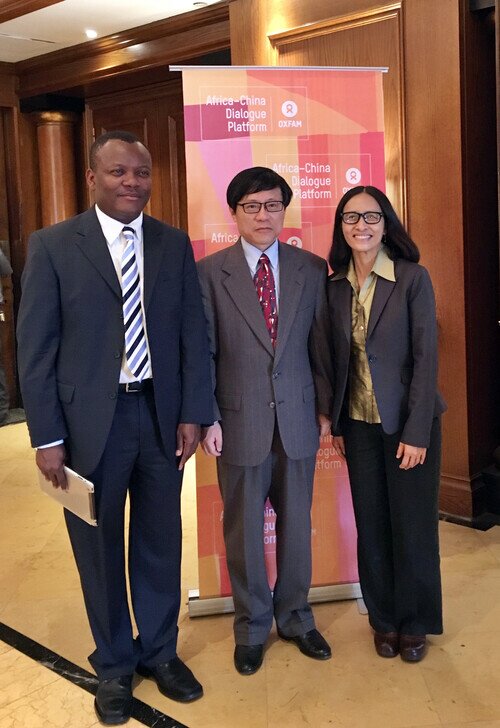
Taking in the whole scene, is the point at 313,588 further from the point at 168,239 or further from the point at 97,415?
the point at 168,239

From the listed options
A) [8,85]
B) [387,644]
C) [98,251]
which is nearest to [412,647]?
[387,644]

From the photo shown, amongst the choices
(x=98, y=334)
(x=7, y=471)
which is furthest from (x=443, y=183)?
(x=7, y=471)

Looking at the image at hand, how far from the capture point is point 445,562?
331 cm

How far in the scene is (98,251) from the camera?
214cm

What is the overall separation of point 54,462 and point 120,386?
0.91ft

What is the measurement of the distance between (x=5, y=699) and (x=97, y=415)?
1006 mm

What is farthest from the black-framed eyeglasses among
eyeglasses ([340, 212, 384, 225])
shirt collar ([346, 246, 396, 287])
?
shirt collar ([346, 246, 396, 287])

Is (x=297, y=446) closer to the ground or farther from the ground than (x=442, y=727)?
farther from the ground

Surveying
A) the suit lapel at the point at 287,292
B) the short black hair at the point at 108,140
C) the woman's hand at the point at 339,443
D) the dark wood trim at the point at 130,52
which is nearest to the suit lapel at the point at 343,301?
the suit lapel at the point at 287,292

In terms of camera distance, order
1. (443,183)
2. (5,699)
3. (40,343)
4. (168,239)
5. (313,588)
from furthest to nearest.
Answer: (443,183) < (313,588) < (5,699) < (168,239) < (40,343)

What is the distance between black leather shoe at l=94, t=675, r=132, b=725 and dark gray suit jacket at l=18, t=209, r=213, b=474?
68cm

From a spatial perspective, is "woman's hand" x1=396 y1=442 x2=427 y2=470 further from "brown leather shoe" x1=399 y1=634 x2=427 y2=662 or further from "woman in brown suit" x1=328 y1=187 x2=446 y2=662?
"brown leather shoe" x1=399 y1=634 x2=427 y2=662

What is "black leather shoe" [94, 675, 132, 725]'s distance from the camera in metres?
2.26

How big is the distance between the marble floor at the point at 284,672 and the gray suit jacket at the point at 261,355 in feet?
2.31
